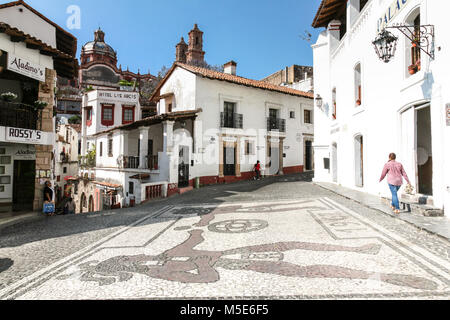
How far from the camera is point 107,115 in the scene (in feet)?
88.3

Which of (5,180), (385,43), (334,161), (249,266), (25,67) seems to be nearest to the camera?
(249,266)

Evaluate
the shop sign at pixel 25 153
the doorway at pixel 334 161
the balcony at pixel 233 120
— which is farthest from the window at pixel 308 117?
the shop sign at pixel 25 153

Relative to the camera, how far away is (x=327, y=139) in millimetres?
15258

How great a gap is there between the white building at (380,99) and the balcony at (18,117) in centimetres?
1271

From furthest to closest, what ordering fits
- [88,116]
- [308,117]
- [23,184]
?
1. [88,116]
2. [308,117]
3. [23,184]

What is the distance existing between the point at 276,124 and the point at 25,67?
16218 millimetres

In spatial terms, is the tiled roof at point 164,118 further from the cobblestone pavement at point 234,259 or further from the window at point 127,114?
the window at point 127,114

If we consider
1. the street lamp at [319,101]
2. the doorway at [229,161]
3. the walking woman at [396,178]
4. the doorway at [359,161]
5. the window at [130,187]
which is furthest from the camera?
the doorway at [229,161]

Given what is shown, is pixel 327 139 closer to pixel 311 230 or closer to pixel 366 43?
pixel 366 43

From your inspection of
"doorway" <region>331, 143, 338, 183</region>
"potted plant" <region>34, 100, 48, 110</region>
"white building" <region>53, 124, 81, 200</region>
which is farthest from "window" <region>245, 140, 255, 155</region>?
"white building" <region>53, 124, 81, 200</region>

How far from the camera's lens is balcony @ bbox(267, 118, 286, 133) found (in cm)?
2103

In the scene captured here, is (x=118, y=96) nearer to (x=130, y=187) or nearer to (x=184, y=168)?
(x=130, y=187)

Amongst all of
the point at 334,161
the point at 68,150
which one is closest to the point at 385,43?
the point at 334,161

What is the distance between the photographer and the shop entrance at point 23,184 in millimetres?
11789
